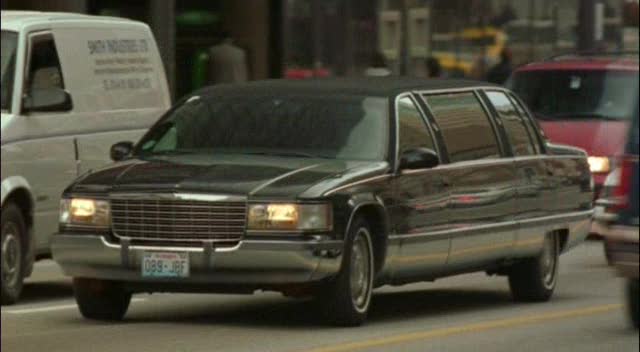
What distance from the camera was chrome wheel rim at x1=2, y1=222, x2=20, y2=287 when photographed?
15.7 m

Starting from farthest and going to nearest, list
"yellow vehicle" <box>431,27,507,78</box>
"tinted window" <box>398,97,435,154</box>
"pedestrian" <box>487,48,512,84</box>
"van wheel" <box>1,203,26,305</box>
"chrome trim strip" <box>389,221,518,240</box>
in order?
1. "yellow vehicle" <box>431,27,507,78</box>
2. "pedestrian" <box>487,48,512,84</box>
3. "van wheel" <box>1,203,26,305</box>
4. "tinted window" <box>398,97,435,154</box>
5. "chrome trim strip" <box>389,221,518,240</box>

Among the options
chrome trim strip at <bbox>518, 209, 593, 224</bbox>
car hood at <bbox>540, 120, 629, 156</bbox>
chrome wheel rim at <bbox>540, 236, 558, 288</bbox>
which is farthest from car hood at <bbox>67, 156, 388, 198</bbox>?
car hood at <bbox>540, 120, 629, 156</bbox>

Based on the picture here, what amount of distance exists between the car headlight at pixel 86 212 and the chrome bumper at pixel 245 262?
204 mm

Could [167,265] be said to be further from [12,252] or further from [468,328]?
[12,252]

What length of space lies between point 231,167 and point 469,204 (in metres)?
2.04

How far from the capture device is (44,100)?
16078mm

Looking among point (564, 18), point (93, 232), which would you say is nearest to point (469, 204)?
point (93, 232)

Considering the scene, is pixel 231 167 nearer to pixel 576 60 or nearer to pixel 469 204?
pixel 469 204

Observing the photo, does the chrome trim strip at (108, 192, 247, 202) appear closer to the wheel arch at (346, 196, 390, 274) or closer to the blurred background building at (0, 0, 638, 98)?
the wheel arch at (346, 196, 390, 274)

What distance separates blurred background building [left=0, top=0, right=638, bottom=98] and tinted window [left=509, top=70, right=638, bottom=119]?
4.08 m

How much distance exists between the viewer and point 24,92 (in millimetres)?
16141

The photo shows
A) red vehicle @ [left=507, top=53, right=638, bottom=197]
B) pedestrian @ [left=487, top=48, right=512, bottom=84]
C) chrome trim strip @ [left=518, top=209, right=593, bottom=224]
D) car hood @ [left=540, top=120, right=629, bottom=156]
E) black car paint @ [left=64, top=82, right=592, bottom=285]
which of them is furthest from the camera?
pedestrian @ [left=487, top=48, right=512, bottom=84]

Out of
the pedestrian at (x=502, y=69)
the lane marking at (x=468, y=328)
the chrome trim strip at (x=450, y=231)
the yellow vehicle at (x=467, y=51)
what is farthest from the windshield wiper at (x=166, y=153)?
the yellow vehicle at (x=467, y=51)

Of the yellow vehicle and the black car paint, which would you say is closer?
the black car paint
